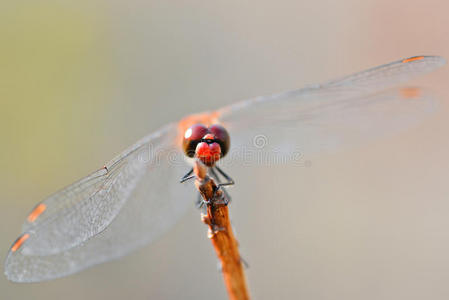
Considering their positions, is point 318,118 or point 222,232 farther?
point 318,118

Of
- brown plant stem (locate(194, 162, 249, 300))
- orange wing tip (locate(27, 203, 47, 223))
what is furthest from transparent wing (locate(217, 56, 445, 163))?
orange wing tip (locate(27, 203, 47, 223))

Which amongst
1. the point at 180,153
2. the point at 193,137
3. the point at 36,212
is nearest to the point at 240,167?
the point at 180,153

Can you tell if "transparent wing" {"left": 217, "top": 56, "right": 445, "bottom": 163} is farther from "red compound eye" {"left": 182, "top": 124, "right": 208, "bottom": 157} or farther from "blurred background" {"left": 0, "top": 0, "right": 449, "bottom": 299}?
"blurred background" {"left": 0, "top": 0, "right": 449, "bottom": 299}

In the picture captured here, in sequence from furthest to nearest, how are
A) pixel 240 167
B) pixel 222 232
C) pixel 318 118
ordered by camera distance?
pixel 240 167 < pixel 318 118 < pixel 222 232

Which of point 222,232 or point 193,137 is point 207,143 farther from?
point 222,232

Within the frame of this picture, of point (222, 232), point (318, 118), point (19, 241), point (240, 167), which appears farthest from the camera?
point (240, 167)

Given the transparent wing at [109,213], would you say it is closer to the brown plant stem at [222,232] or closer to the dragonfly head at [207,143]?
the dragonfly head at [207,143]

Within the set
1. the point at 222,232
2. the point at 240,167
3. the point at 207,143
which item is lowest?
the point at 222,232

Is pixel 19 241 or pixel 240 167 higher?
pixel 240 167

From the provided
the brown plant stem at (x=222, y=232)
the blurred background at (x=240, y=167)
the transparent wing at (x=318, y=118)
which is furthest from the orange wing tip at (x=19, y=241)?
the blurred background at (x=240, y=167)
